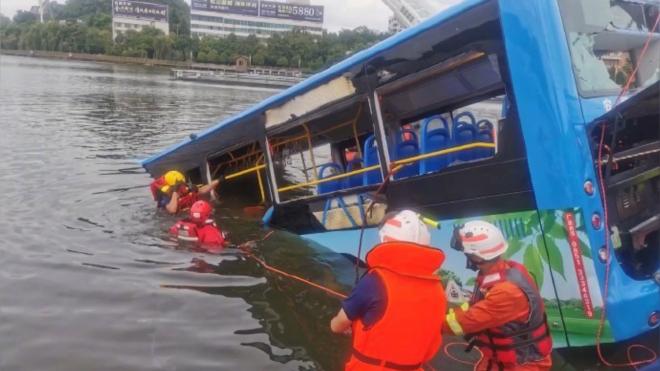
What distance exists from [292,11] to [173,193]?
138925 mm

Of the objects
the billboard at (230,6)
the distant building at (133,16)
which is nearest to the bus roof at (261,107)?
the distant building at (133,16)

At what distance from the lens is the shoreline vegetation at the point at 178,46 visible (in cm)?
8900

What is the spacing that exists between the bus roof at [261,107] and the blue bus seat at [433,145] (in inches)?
39.8

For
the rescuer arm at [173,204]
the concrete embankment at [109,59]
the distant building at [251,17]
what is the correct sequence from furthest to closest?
1. the distant building at [251,17]
2. the concrete embankment at [109,59]
3. the rescuer arm at [173,204]

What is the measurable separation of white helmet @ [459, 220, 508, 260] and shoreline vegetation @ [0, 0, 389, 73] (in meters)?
74.7

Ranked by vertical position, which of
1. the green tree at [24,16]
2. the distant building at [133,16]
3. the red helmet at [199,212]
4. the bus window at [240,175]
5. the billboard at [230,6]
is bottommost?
the red helmet at [199,212]

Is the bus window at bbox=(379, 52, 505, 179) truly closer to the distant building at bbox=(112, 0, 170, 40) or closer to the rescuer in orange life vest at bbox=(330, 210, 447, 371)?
the rescuer in orange life vest at bbox=(330, 210, 447, 371)

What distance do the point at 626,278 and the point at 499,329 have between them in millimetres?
1481

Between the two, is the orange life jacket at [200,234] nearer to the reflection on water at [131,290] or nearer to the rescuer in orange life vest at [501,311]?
the reflection on water at [131,290]

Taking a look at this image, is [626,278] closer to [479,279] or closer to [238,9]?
[479,279]

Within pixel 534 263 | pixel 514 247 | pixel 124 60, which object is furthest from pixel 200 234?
pixel 124 60

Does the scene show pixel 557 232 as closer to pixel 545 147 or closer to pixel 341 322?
pixel 545 147

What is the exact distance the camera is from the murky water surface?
5453 millimetres

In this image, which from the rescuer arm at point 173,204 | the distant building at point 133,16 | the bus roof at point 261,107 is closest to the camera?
the bus roof at point 261,107
